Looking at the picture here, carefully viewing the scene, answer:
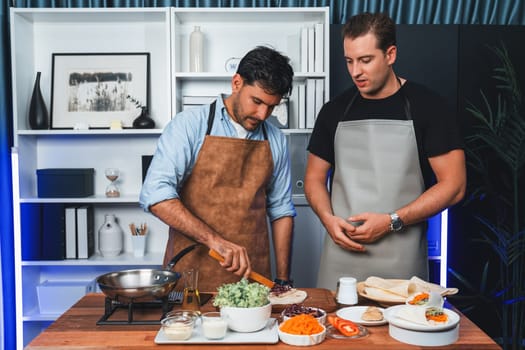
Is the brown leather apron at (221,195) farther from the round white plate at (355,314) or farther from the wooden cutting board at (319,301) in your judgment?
the round white plate at (355,314)

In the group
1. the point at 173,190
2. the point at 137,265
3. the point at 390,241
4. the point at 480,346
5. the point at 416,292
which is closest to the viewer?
the point at 480,346

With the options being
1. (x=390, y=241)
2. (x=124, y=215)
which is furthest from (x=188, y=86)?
(x=390, y=241)

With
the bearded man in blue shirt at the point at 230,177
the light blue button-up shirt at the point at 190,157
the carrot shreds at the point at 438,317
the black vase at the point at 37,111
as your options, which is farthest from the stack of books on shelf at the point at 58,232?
the carrot shreds at the point at 438,317

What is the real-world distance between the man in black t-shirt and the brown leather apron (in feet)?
0.84

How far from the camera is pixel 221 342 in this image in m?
1.50

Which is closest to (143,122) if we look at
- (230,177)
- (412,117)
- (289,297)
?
(230,177)

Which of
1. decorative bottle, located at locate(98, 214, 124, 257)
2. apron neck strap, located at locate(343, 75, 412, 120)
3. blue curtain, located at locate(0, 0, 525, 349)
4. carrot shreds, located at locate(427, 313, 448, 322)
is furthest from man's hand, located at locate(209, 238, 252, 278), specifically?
blue curtain, located at locate(0, 0, 525, 349)

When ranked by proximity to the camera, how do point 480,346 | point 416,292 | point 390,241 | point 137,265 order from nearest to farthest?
point 480,346 < point 416,292 < point 390,241 < point 137,265

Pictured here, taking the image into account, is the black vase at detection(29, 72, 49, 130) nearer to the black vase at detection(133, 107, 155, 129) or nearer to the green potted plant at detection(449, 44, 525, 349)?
the black vase at detection(133, 107, 155, 129)

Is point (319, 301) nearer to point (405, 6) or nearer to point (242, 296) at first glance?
point (242, 296)

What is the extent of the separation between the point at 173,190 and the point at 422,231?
39.1 inches

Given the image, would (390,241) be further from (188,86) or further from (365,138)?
(188,86)

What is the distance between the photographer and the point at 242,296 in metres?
1.58

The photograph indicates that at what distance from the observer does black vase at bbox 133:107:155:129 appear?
11.8 ft
